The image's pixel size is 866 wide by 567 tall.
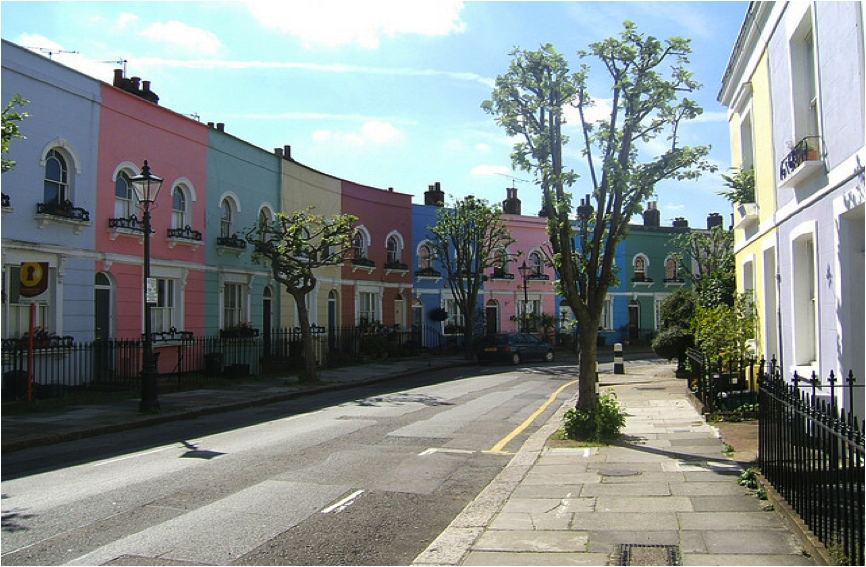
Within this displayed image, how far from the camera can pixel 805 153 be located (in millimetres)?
8734

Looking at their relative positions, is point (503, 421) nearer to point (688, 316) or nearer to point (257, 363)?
point (688, 316)

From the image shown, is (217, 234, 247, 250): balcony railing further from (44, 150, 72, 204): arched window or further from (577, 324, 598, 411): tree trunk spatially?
(577, 324, 598, 411): tree trunk

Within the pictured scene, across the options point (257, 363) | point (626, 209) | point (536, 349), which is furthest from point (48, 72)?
point (536, 349)

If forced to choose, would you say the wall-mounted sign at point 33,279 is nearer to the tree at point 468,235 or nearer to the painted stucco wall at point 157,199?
the painted stucco wall at point 157,199

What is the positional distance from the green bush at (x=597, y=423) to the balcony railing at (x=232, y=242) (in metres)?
16.6

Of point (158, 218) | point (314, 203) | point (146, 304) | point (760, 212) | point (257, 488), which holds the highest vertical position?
point (314, 203)

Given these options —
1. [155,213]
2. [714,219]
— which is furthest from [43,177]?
[714,219]

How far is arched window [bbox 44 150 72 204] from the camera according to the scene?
699 inches

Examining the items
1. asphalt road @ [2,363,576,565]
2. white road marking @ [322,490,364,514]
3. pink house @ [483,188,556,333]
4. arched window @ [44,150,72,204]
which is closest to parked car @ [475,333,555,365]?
pink house @ [483,188,556,333]

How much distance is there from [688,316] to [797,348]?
11.9 m

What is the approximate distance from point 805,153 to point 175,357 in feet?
60.6

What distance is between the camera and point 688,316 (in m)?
21.9

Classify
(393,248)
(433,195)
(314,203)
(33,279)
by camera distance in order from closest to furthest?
(33,279) < (314,203) < (393,248) < (433,195)

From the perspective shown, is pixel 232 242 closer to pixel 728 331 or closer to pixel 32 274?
pixel 32 274
